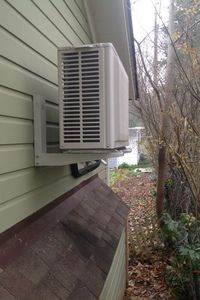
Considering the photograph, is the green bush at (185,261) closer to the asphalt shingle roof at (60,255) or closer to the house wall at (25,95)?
the asphalt shingle roof at (60,255)

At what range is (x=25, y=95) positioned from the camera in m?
2.94

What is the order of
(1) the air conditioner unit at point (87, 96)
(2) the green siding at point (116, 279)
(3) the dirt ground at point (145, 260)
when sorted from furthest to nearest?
(3) the dirt ground at point (145, 260), (2) the green siding at point (116, 279), (1) the air conditioner unit at point (87, 96)

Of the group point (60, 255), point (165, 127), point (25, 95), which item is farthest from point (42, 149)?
point (165, 127)

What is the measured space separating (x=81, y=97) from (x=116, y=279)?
3.76 m

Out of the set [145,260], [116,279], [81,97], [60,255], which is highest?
[81,97]

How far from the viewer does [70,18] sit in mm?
4402

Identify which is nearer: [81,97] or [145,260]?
[81,97]

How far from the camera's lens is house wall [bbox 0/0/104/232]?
254 centimetres

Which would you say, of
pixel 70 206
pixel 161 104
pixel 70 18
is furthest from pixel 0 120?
pixel 161 104

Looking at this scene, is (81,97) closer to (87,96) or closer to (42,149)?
(87,96)

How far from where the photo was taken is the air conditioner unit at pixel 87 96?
3.01 metres

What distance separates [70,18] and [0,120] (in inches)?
90.8

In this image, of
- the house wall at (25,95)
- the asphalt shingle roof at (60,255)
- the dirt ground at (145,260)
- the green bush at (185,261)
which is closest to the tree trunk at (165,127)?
the dirt ground at (145,260)

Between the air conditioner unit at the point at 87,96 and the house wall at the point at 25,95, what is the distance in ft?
0.82
